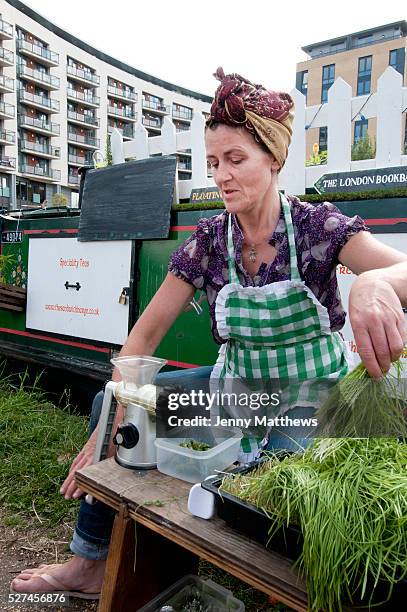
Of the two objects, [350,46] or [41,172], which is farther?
[350,46]

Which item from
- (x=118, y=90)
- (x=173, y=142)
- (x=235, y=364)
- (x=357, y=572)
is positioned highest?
(x=118, y=90)

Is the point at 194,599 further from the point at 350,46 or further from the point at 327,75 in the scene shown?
the point at 350,46

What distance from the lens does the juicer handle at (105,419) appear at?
161 cm

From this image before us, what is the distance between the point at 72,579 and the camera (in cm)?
200

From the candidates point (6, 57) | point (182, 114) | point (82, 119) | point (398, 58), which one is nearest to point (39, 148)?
point (82, 119)

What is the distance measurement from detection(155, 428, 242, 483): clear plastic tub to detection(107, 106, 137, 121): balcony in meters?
56.8

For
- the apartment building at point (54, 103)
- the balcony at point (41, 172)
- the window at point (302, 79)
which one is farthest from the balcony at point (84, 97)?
the window at point (302, 79)

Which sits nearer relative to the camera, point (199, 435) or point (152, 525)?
point (152, 525)

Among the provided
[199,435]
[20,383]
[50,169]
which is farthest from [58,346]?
[50,169]

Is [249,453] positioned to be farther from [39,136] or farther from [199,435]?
[39,136]

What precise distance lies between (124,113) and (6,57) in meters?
15.0

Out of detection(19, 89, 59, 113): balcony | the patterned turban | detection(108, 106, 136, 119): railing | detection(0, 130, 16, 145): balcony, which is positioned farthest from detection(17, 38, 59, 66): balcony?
the patterned turban

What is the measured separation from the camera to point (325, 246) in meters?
1.56

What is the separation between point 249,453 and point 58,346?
321cm
